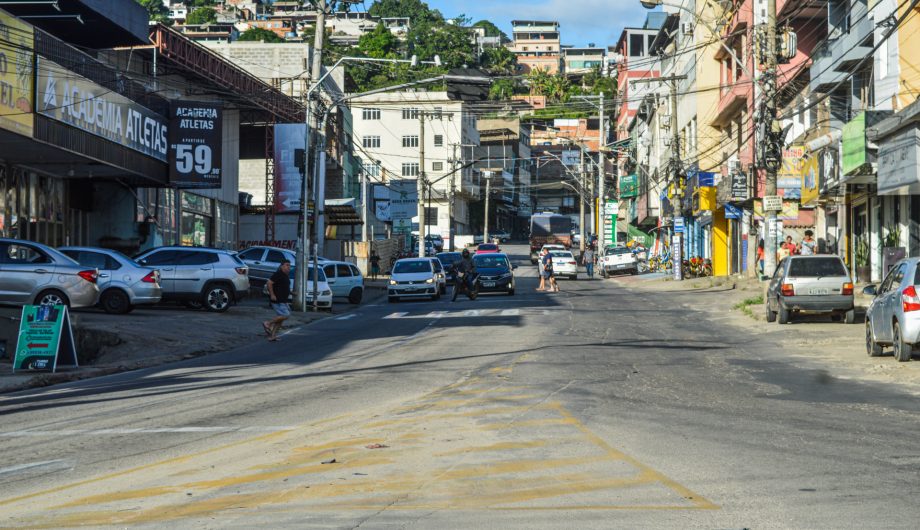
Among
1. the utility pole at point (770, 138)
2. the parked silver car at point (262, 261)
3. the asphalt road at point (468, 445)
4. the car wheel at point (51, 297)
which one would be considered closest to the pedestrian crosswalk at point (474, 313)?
the utility pole at point (770, 138)

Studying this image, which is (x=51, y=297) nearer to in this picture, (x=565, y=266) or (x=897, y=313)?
(x=897, y=313)

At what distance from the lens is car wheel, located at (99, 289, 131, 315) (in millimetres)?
28578

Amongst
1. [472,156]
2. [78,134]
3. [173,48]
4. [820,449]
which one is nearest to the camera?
[820,449]

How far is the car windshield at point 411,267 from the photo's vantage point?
43469mm

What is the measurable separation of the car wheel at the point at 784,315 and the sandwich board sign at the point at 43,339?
53.6 feet

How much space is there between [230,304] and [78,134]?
6.15 m

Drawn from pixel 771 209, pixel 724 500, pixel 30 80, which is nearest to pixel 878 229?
pixel 771 209

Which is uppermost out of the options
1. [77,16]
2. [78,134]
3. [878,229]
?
[77,16]

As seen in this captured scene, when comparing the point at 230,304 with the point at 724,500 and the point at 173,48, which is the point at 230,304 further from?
the point at 724,500

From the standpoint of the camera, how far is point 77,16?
35.1 metres

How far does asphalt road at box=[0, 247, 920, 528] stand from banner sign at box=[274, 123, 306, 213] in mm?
28920

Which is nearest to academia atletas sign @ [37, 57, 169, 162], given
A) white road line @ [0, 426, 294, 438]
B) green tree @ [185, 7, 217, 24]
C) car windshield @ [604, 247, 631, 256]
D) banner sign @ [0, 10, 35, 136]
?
banner sign @ [0, 10, 35, 136]

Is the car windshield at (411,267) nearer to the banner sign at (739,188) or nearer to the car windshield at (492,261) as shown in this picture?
the car windshield at (492,261)

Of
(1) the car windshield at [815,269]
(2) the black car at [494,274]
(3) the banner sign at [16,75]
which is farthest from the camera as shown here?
(2) the black car at [494,274]
